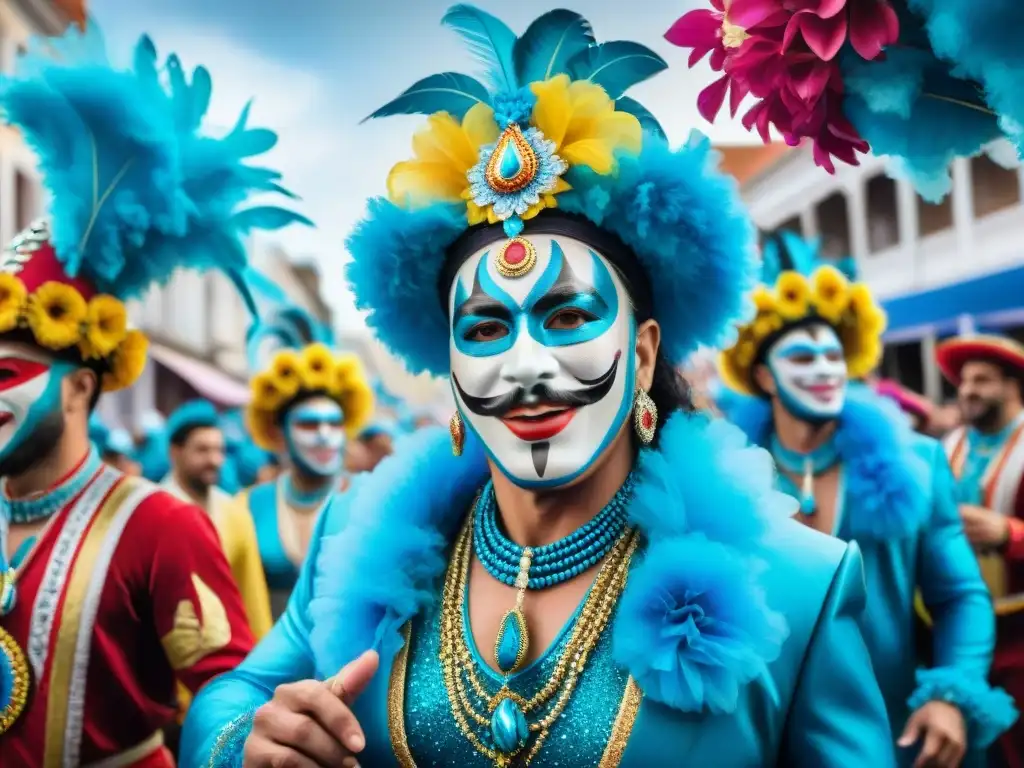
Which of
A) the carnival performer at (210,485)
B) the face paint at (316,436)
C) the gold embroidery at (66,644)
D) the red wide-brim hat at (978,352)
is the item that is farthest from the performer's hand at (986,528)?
the face paint at (316,436)

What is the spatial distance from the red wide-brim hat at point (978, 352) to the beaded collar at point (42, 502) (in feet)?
14.4

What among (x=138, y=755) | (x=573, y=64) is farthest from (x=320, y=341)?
(x=573, y=64)

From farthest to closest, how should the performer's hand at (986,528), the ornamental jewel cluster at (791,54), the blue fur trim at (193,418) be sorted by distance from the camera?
1. the blue fur trim at (193,418)
2. the performer's hand at (986,528)
3. the ornamental jewel cluster at (791,54)

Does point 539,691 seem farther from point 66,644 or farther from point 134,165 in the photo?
point 134,165

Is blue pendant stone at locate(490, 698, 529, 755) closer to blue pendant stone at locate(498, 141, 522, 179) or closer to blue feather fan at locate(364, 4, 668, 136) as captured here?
blue pendant stone at locate(498, 141, 522, 179)

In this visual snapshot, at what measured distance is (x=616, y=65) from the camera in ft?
5.98

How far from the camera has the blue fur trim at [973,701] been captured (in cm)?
263

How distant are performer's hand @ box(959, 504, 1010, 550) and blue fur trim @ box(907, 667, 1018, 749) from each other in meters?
0.76

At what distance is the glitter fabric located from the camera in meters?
1.60

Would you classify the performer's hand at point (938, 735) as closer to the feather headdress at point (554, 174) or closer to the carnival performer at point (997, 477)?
the carnival performer at point (997, 477)

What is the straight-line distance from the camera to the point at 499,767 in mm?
1632

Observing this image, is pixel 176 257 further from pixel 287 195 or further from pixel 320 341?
pixel 320 341

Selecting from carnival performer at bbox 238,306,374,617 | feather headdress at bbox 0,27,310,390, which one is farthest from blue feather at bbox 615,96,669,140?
carnival performer at bbox 238,306,374,617

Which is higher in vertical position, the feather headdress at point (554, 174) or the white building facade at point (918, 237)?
the white building facade at point (918, 237)
